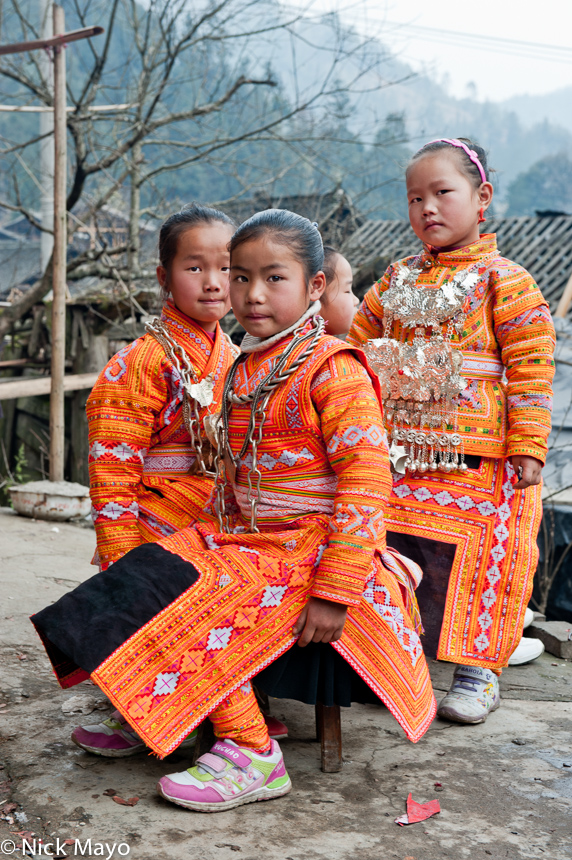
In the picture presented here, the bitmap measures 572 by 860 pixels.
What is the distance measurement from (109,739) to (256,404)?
38.7 inches

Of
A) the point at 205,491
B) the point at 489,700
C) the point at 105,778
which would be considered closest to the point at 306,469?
the point at 205,491

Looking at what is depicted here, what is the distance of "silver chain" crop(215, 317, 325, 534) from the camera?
1.97 metres

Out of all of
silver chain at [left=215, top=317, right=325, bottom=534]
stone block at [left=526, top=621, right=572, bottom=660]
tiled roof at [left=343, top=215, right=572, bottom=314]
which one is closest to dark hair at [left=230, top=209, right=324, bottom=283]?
silver chain at [left=215, top=317, right=325, bottom=534]

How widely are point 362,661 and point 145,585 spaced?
569 mm

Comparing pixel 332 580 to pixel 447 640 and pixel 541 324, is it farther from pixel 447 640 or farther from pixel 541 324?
pixel 541 324

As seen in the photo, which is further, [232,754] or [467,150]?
[467,150]

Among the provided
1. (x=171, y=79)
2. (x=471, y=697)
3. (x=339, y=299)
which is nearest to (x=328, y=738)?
(x=471, y=697)

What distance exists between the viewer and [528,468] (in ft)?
7.88

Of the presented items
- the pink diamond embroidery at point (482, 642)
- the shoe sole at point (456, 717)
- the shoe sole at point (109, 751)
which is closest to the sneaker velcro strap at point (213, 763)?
the shoe sole at point (109, 751)

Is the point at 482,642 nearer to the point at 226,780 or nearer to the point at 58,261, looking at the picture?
the point at 226,780

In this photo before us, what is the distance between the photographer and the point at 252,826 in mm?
1734

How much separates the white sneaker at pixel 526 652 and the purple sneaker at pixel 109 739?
1.57m

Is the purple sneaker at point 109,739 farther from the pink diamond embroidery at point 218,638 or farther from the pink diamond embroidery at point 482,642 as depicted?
the pink diamond embroidery at point 482,642

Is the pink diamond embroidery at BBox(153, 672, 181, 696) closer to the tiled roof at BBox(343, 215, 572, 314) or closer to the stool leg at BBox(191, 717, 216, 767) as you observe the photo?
the stool leg at BBox(191, 717, 216, 767)
